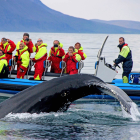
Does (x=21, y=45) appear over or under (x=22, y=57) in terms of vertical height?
over

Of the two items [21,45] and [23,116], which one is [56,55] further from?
[23,116]

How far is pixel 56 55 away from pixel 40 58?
861 millimetres

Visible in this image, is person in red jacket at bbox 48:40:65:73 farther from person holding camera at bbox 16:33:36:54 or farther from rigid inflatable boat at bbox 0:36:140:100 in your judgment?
person holding camera at bbox 16:33:36:54

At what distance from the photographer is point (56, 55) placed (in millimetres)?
13805

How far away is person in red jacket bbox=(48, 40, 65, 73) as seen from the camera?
535 inches

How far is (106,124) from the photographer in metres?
7.08

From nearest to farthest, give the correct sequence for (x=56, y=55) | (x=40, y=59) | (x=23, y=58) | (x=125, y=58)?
(x=23, y=58) < (x=40, y=59) < (x=125, y=58) < (x=56, y=55)

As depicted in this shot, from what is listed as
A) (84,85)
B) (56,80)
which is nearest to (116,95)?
(84,85)

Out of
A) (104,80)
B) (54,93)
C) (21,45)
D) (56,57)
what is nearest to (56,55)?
(56,57)

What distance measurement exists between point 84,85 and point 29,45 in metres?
8.47

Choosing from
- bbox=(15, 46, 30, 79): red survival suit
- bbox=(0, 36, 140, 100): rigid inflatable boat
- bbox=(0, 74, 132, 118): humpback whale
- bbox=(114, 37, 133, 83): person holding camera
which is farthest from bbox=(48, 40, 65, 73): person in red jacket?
bbox=(0, 74, 132, 118): humpback whale

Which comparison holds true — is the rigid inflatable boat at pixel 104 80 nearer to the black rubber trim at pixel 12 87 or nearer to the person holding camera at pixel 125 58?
the black rubber trim at pixel 12 87

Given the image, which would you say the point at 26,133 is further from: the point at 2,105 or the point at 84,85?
the point at 84,85

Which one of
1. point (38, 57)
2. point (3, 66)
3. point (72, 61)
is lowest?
point (3, 66)
